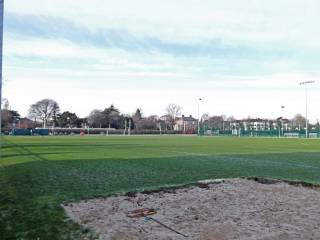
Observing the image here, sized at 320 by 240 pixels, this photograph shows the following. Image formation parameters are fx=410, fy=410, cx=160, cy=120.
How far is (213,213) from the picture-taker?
7.92m

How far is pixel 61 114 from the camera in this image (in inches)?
6280

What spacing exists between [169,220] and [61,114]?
15675 cm

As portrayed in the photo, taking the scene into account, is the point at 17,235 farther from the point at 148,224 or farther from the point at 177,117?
the point at 177,117

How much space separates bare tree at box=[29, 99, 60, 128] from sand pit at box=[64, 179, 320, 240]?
15063cm

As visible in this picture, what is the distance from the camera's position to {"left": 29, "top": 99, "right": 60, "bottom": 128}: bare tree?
15412 centimetres

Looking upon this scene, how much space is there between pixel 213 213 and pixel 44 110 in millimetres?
154348

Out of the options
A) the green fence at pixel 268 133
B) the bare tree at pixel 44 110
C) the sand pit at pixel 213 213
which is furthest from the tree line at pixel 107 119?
the sand pit at pixel 213 213

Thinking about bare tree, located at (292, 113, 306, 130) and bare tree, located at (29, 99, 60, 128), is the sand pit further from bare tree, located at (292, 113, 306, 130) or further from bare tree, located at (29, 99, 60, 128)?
bare tree, located at (29, 99, 60, 128)

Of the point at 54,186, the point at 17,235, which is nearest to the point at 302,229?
the point at 17,235

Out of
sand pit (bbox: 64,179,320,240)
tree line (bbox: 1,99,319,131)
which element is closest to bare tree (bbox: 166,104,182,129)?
tree line (bbox: 1,99,319,131)

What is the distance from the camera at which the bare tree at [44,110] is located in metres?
154

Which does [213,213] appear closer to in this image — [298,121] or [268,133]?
[268,133]

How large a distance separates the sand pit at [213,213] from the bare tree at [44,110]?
494ft

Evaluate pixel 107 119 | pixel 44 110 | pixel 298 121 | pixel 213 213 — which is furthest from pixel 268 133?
pixel 213 213
